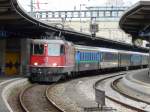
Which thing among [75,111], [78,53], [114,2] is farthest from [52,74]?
[114,2]

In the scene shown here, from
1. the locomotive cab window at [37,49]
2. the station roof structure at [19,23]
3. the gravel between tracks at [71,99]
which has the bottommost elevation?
the gravel between tracks at [71,99]

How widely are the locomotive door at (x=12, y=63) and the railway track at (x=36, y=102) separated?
1494cm

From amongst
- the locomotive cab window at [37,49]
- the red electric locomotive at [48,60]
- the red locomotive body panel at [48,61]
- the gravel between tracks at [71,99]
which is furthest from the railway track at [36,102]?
the locomotive cab window at [37,49]

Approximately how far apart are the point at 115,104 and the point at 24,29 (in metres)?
22.5

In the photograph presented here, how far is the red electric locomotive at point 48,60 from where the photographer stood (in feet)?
101

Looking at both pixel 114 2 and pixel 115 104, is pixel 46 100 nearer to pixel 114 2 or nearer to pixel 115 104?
pixel 115 104

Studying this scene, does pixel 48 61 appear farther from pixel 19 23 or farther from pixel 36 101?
pixel 36 101

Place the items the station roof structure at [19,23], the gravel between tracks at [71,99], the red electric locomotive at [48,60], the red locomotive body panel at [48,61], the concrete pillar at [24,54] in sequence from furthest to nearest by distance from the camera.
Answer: the concrete pillar at [24,54] → the red locomotive body panel at [48,61] → the red electric locomotive at [48,60] → the station roof structure at [19,23] → the gravel between tracks at [71,99]

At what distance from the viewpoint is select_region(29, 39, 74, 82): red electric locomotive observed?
3089 centimetres

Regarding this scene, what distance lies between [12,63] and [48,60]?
11.9 meters

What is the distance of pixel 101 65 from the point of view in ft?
155

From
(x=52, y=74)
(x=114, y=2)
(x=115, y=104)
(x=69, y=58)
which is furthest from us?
(x=114, y=2)

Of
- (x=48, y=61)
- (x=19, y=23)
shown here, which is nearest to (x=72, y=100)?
(x=48, y=61)

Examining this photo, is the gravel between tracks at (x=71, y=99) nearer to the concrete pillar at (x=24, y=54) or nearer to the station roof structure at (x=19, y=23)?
the station roof structure at (x=19, y=23)
